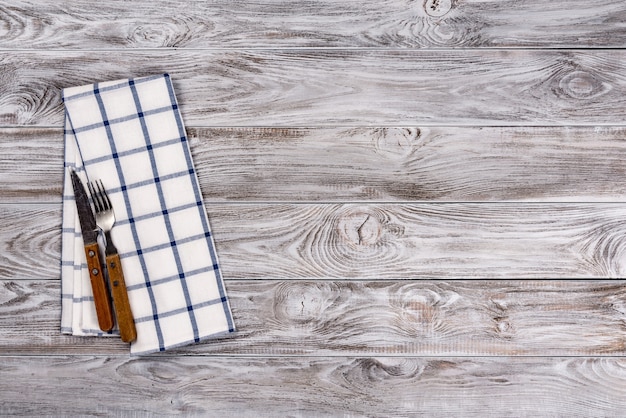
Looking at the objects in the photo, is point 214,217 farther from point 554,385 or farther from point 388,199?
point 554,385

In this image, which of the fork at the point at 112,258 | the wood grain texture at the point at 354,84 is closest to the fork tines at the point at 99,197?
the fork at the point at 112,258

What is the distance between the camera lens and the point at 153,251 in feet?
2.33

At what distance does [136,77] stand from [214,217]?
0.21 m

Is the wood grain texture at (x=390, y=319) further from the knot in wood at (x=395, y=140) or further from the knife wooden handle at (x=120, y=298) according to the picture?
the knot in wood at (x=395, y=140)

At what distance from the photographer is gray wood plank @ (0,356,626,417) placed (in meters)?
0.73

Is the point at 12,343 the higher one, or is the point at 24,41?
the point at 24,41

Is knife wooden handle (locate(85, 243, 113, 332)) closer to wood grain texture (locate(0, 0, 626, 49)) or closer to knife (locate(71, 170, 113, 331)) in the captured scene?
knife (locate(71, 170, 113, 331))

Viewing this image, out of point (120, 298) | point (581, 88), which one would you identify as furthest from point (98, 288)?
point (581, 88)

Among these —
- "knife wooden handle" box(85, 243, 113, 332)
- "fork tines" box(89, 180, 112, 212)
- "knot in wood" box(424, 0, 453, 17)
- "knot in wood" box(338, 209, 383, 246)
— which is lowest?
"knife wooden handle" box(85, 243, 113, 332)

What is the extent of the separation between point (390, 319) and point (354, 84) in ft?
1.04

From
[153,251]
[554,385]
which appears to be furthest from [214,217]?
[554,385]

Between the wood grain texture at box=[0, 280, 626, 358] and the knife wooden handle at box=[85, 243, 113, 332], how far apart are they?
0.16 feet

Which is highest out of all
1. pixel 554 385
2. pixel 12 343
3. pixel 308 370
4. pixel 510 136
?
pixel 510 136

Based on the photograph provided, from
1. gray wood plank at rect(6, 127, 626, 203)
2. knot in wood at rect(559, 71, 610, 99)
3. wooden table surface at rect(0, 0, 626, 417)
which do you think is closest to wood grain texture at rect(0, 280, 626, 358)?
wooden table surface at rect(0, 0, 626, 417)
